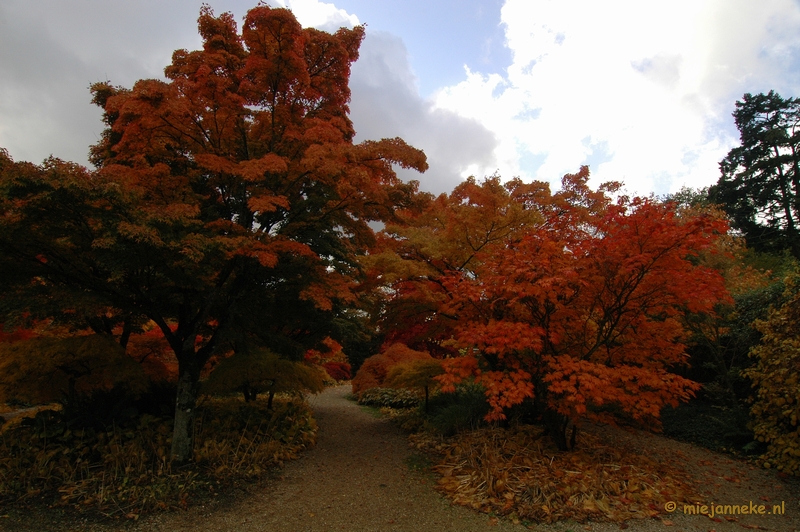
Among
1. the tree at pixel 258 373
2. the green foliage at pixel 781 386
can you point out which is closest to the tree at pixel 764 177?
the green foliage at pixel 781 386

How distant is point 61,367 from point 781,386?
12.1 meters

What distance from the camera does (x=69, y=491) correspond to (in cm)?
539

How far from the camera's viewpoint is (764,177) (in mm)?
22703

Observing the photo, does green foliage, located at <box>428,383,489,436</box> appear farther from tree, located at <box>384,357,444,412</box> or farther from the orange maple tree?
the orange maple tree

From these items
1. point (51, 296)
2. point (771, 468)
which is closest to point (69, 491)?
point (51, 296)

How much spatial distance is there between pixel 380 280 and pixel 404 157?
2.84 meters

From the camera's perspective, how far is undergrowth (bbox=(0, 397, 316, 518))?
5.31 metres

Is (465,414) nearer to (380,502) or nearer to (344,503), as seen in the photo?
(380,502)

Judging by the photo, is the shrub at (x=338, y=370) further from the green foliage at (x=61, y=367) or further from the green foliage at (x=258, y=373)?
the green foliage at (x=61, y=367)

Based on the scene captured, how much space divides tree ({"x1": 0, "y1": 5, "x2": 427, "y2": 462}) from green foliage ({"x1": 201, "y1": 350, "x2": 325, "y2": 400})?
0.38m

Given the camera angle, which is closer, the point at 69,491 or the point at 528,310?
the point at 69,491

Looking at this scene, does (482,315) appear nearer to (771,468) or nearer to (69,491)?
(771,468)

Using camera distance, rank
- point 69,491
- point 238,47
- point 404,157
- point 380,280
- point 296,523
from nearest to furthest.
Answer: point 296,523, point 69,491, point 404,157, point 238,47, point 380,280

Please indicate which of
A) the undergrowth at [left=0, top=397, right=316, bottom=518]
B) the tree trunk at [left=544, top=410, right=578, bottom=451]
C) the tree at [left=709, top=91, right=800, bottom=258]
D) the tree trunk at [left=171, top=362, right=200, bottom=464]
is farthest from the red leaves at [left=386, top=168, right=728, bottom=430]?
the tree at [left=709, top=91, right=800, bottom=258]
